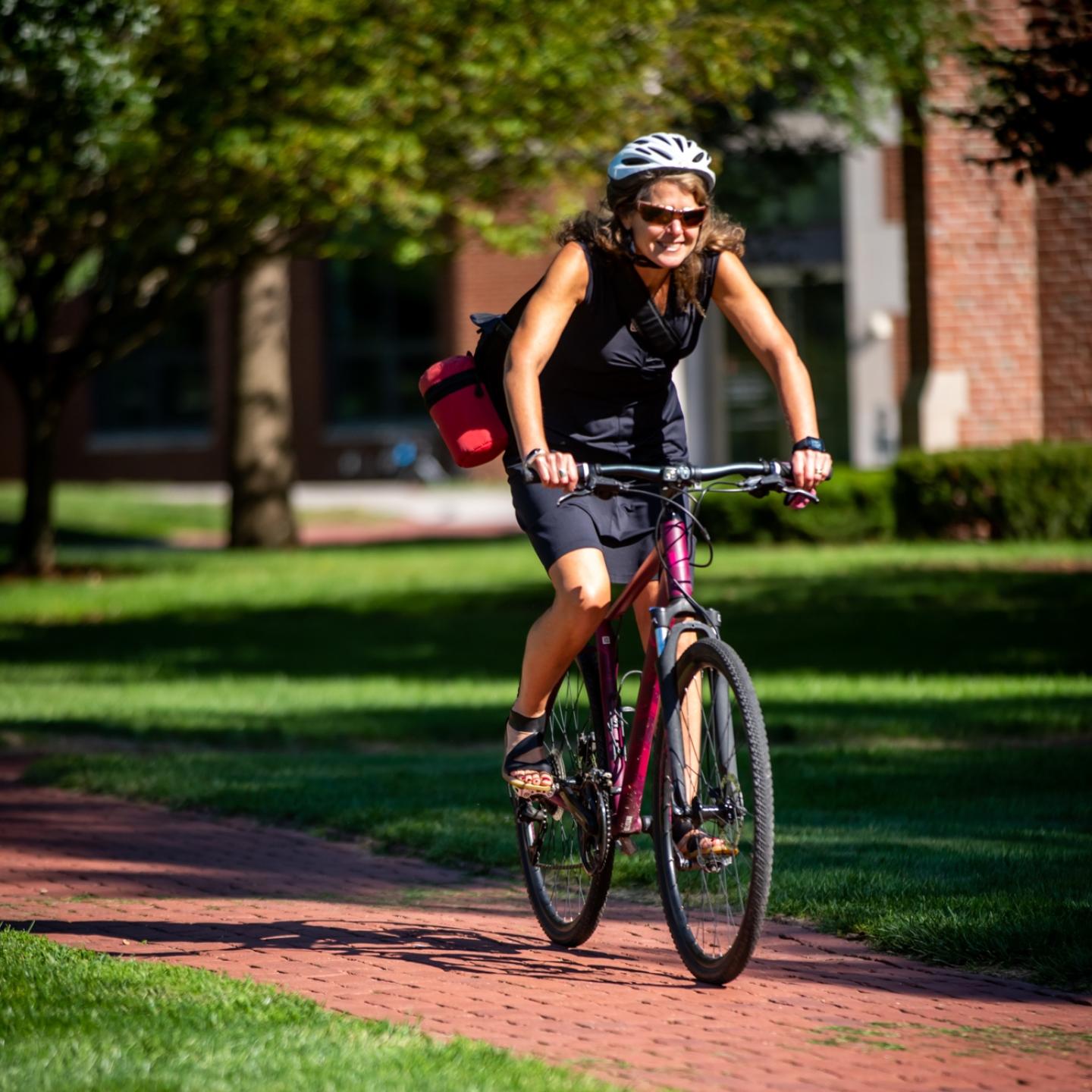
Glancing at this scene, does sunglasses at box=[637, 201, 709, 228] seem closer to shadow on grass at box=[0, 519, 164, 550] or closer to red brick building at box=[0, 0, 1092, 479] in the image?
red brick building at box=[0, 0, 1092, 479]

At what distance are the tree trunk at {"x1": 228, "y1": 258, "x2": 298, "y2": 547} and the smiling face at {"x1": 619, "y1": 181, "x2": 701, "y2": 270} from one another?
19064mm

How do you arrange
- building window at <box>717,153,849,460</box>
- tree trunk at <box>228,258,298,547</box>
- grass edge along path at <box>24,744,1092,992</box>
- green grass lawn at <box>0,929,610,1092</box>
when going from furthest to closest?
building window at <box>717,153,849,460</box>
tree trunk at <box>228,258,298,547</box>
grass edge along path at <box>24,744,1092,992</box>
green grass lawn at <box>0,929,610,1092</box>

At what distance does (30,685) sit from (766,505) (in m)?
10.3

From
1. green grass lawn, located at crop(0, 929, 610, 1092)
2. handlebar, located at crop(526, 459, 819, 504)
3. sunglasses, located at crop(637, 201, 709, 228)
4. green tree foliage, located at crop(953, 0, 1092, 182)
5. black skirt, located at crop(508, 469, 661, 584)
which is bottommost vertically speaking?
green grass lawn, located at crop(0, 929, 610, 1092)

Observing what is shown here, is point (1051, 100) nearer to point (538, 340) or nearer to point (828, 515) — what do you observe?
point (538, 340)

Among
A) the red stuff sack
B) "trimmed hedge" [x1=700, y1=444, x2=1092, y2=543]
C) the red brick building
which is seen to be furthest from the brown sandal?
"trimmed hedge" [x1=700, y1=444, x2=1092, y2=543]

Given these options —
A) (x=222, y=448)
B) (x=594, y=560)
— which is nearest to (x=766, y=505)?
(x=594, y=560)

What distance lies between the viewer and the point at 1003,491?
20.0m

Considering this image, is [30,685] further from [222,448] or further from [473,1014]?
[222,448]

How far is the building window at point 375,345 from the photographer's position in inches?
1570

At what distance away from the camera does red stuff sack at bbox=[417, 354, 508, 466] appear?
521cm

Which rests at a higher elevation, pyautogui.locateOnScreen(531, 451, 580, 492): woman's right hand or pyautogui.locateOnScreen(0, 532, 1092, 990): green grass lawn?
pyautogui.locateOnScreen(531, 451, 580, 492): woman's right hand

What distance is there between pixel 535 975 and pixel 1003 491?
15873mm

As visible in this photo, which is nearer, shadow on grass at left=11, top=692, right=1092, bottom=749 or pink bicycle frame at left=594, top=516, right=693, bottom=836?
pink bicycle frame at left=594, top=516, right=693, bottom=836
